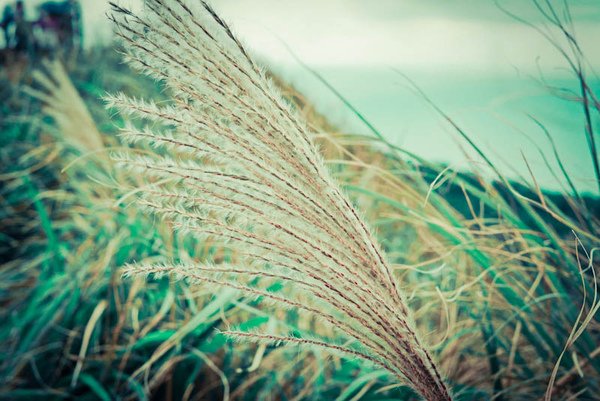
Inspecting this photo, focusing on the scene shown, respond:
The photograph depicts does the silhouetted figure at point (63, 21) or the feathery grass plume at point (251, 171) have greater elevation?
the feathery grass plume at point (251, 171)

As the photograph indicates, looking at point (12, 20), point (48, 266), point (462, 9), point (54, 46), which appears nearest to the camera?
point (462, 9)

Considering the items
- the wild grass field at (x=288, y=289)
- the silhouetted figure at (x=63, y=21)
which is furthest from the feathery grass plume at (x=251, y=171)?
the silhouetted figure at (x=63, y=21)

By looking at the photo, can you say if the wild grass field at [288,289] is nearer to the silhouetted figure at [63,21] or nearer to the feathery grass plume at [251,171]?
the feathery grass plume at [251,171]

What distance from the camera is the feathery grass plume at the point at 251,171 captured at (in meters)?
0.59

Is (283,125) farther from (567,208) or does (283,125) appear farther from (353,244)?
(567,208)

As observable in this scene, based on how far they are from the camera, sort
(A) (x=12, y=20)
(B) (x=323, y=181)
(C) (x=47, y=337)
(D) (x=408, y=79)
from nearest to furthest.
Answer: (B) (x=323, y=181), (D) (x=408, y=79), (C) (x=47, y=337), (A) (x=12, y=20)

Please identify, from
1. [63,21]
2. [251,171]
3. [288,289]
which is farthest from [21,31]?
Answer: [251,171]

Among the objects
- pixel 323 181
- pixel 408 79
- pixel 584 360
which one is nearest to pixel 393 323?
pixel 323 181

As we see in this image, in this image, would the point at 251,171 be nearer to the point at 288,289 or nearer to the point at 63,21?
the point at 288,289

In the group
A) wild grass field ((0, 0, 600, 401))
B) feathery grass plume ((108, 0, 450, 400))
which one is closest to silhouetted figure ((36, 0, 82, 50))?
wild grass field ((0, 0, 600, 401))

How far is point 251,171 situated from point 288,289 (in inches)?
39.6

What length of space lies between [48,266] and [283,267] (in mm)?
1582

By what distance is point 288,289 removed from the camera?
1.56m

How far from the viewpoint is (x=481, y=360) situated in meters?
1.33
